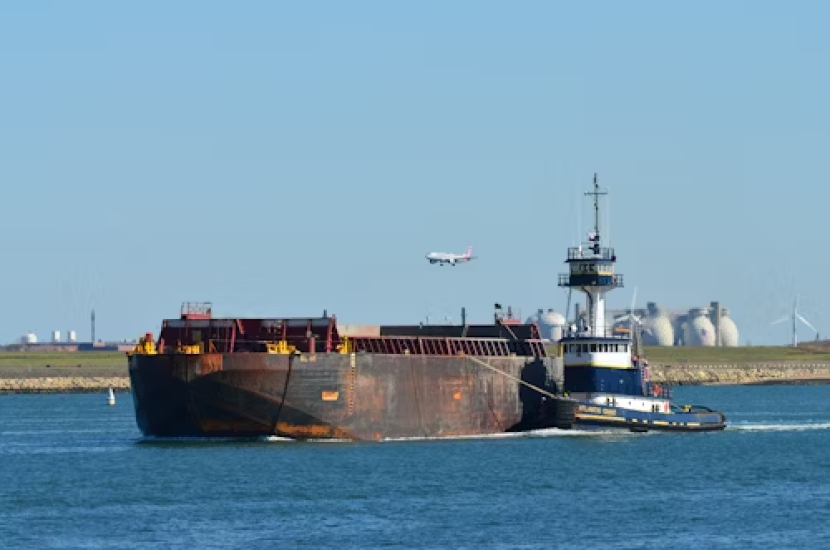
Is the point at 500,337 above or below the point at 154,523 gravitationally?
above

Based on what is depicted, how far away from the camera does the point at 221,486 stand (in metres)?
54.0

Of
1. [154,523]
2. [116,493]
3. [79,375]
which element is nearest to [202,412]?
[116,493]

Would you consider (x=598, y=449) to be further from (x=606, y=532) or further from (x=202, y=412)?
(x=606, y=532)

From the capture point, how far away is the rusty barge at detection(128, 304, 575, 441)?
Answer: 210ft

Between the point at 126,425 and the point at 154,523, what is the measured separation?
146 ft

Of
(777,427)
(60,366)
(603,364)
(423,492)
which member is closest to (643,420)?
(603,364)

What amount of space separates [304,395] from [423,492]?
13029mm

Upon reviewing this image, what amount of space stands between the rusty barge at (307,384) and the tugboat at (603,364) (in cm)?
179

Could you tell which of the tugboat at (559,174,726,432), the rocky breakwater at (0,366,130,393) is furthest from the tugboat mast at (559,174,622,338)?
the rocky breakwater at (0,366,130,393)

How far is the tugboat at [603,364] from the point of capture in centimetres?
7638

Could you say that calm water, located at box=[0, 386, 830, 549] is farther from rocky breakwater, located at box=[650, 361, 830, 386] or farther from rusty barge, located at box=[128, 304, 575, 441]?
rocky breakwater, located at box=[650, 361, 830, 386]

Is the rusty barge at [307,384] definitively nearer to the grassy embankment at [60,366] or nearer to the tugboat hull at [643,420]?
the tugboat hull at [643,420]

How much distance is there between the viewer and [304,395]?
64.9 metres

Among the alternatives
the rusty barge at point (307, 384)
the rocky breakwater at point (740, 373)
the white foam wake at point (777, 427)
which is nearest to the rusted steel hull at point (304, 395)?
the rusty barge at point (307, 384)
